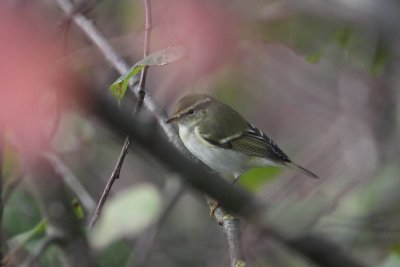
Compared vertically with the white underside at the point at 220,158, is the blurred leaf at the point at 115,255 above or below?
above

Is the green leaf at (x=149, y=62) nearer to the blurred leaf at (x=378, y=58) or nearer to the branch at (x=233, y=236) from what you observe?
the branch at (x=233, y=236)

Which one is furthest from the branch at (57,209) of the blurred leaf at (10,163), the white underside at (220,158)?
the white underside at (220,158)

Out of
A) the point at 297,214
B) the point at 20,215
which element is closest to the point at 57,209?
the point at 297,214

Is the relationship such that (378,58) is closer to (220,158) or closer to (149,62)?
(149,62)

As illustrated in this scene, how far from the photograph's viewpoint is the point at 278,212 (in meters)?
1.92

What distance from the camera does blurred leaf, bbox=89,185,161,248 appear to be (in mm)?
1832

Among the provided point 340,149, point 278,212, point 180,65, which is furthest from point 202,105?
point 340,149

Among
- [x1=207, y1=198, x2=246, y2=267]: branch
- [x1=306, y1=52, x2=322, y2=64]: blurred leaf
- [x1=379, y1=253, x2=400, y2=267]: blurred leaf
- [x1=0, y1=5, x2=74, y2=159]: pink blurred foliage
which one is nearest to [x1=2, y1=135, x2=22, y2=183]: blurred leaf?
[x1=207, y1=198, x2=246, y2=267]: branch

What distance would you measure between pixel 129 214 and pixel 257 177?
1352 mm

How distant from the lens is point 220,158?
3412mm

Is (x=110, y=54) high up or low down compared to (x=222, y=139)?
up

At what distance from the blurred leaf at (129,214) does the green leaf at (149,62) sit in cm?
27

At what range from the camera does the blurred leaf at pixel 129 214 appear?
1.83 m

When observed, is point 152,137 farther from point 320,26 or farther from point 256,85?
point 256,85
